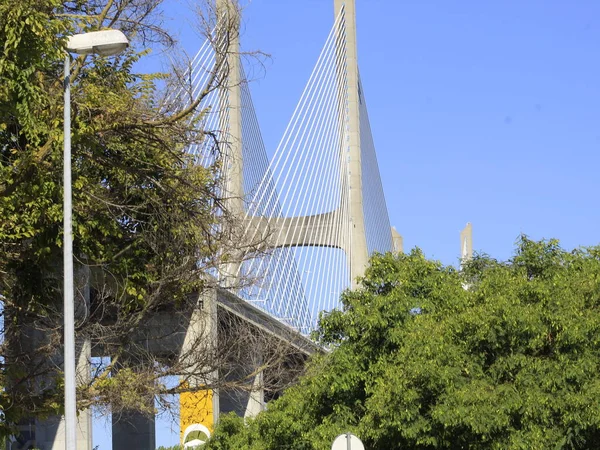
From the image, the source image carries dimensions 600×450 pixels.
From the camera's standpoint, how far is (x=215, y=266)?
1988cm

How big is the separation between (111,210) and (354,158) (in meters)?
22.9

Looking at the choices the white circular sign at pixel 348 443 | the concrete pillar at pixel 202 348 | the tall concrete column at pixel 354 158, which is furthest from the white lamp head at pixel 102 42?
the tall concrete column at pixel 354 158

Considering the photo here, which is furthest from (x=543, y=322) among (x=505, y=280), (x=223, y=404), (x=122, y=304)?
(x=223, y=404)

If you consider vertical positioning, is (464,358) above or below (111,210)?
below

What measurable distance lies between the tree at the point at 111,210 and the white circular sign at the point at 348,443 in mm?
4145

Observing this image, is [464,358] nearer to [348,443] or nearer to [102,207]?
[348,443]

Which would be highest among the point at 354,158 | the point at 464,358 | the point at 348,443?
the point at 354,158

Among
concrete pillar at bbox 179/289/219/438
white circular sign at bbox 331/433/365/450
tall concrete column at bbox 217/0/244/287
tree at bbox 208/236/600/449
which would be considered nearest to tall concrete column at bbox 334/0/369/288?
tall concrete column at bbox 217/0/244/287

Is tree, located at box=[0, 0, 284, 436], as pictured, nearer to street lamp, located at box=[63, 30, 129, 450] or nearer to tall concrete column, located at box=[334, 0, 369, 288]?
street lamp, located at box=[63, 30, 129, 450]

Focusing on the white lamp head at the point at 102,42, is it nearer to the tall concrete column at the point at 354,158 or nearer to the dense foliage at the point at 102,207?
the dense foliage at the point at 102,207

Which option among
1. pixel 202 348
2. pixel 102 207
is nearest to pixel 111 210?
pixel 102 207

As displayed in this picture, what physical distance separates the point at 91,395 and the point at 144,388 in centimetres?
90

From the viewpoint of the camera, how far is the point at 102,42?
12852 millimetres

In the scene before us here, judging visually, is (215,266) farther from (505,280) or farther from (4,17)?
(4,17)
